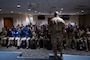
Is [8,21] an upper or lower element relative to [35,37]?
upper

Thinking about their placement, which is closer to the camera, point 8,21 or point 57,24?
point 57,24

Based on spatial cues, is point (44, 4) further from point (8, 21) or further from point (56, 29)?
point (8, 21)

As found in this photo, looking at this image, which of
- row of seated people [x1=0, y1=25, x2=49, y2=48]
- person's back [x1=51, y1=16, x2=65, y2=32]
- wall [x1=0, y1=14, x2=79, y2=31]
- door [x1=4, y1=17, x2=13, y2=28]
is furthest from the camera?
door [x1=4, y1=17, x2=13, y2=28]

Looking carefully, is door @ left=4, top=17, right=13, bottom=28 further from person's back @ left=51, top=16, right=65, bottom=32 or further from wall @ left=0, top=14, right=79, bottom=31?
person's back @ left=51, top=16, right=65, bottom=32

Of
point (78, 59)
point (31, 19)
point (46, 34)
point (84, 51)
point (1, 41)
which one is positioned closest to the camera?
point (78, 59)

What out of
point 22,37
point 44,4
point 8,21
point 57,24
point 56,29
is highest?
point 44,4

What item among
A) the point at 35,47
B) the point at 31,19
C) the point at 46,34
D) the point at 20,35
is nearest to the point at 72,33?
the point at 46,34

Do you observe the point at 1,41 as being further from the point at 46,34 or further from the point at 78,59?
the point at 78,59

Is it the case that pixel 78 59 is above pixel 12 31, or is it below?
below

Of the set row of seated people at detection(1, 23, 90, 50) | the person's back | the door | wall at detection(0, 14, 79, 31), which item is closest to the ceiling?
row of seated people at detection(1, 23, 90, 50)

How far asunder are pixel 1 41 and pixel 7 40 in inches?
18.9

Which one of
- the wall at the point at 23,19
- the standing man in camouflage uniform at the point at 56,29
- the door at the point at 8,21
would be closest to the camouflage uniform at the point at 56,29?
the standing man in camouflage uniform at the point at 56,29

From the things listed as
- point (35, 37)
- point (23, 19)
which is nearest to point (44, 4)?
point (35, 37)

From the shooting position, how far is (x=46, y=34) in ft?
34.6
